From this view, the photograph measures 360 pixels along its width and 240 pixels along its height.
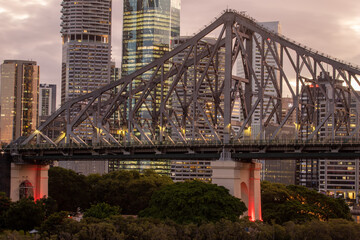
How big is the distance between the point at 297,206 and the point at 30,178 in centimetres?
4934

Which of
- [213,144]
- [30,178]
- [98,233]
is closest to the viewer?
[98,233]

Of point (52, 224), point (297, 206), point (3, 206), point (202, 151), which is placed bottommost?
point (52, 224)

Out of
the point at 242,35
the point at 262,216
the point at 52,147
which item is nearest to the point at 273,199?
the point at 262,216

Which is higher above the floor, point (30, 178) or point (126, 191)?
point (30, 178)

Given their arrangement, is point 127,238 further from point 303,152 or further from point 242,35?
point 242,35

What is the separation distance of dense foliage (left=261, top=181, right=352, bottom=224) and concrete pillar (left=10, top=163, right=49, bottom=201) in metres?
40.5

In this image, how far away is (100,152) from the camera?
123438 millimetres

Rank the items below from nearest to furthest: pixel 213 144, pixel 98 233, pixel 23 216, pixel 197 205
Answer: pixel 98 233 → pixel 197 205 → pixel 23 216 → pixel 213 144

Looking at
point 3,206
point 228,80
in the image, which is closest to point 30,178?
point 3,206

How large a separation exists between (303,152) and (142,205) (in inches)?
1652

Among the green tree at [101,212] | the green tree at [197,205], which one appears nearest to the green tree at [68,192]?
the green tree at [101,212]

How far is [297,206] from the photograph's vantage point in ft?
370

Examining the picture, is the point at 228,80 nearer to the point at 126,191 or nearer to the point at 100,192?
the point at 126,191

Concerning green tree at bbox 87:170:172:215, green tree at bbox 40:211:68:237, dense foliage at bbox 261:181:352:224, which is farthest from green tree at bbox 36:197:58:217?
dense foliage at bbox 261:181:352:224
